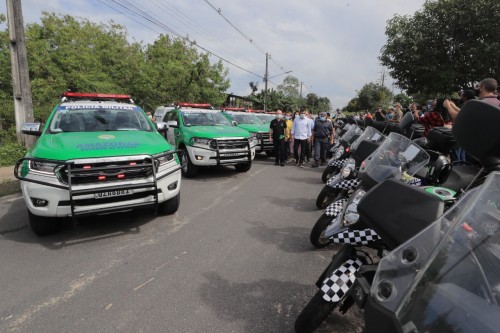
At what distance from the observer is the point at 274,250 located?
4016mm

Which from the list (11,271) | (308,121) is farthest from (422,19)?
(11,271)

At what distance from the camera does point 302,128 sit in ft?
33.2

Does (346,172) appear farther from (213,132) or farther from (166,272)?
(213,132)

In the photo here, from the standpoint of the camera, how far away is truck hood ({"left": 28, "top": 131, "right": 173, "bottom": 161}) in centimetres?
395

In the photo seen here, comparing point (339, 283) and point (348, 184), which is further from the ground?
point (348, 184)

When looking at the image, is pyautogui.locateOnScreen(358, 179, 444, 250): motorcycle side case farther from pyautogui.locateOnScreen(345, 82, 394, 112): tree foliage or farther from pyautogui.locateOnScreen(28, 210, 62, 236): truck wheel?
pyautogui.locateOnScreen(345, 82, 394, 112): tree foliage

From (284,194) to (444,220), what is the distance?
5685 millimetres

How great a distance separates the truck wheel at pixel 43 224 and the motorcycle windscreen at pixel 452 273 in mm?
4348

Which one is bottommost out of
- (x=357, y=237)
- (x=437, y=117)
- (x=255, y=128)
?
(x=357, y=237)

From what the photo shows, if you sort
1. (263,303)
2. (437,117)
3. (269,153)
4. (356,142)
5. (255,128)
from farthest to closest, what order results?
(269,153) < (255,128) < (437,117) < (356,142) < (263,303)

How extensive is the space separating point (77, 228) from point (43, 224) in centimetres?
50

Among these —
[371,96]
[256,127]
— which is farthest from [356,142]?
[371,96]

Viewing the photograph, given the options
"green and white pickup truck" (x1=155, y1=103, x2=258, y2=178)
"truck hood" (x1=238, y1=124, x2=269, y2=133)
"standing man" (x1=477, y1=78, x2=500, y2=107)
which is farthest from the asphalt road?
"truck hood" (x1=238, y1=124, x2=269, y2=133)

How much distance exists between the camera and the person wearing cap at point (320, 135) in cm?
1030
